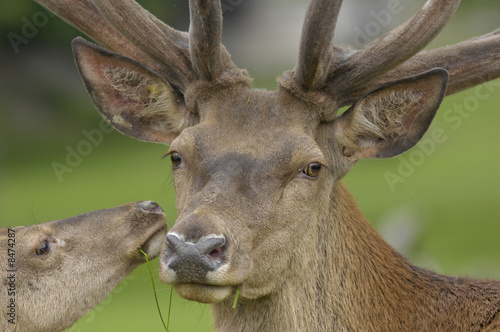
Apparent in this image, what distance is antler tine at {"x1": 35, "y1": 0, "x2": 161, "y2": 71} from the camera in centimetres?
716

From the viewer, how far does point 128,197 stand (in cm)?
1712

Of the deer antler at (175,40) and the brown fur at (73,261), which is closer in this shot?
the deer antler at (175,40)

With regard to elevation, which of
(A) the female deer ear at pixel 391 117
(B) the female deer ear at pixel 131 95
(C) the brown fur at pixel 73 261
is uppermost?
(A) the female deer ear at pixel 391 117

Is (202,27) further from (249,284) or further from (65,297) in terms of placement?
(65,297)

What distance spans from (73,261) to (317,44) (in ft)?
9.02

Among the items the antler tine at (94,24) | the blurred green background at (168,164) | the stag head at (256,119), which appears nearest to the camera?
the stag head at (256,119)

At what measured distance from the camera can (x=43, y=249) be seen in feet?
24.2

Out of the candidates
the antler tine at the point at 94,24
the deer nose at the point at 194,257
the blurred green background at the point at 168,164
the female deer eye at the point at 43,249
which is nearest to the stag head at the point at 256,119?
the deer nose at the point at 194,257

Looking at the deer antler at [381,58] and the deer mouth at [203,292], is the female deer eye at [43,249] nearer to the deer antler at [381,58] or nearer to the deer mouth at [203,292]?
the deer mouth at [203,292]

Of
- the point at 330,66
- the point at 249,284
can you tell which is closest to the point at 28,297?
the point at 249,284

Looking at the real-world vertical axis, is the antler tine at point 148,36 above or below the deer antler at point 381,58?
below

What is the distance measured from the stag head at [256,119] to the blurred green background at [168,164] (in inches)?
257

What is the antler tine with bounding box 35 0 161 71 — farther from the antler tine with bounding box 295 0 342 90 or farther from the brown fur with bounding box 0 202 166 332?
the antler tine with bounding box 295 0 342 90

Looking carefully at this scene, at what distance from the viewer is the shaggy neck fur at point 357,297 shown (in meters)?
6.04
